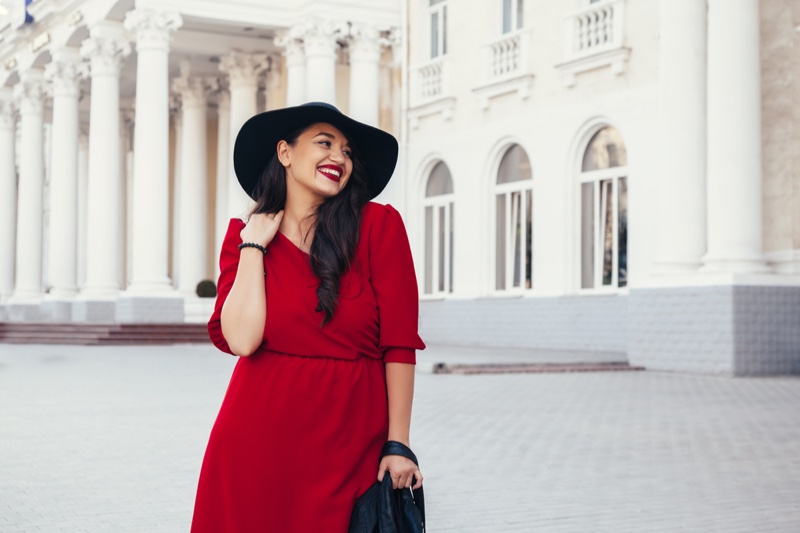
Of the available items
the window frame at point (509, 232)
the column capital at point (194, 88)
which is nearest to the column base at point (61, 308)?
the column capital at point (194, 88)

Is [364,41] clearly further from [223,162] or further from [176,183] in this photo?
[176,183]

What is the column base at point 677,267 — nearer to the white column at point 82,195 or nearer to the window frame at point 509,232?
the window frame at point 509,232

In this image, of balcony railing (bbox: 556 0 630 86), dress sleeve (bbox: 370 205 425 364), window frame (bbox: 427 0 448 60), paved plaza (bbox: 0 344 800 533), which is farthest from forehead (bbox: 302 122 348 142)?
window frame (bbox: 427 0 448 60)

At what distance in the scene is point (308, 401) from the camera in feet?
9.41

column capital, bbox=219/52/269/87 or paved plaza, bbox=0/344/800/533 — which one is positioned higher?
column capital, bbox=219/52/269/87

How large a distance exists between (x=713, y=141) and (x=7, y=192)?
2928 centimetres

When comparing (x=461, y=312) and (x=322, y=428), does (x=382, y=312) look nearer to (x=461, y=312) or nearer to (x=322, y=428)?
(x=322, y=428)

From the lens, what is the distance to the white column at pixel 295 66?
92.1ft

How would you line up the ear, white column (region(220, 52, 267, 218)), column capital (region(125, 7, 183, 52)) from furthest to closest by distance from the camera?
white column (region(220, 52, 267, 218)) < column capital (region(125, 7, 183, 52)) < the ear

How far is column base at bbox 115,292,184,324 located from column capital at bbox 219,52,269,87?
687cm

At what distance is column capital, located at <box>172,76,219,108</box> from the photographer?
110 ft

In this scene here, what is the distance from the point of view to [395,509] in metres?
2.86

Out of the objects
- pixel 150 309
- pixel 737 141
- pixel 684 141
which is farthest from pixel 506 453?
pixel 150 309

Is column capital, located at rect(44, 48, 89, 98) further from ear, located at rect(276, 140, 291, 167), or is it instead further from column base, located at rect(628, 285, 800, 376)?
ear, located at rect(276, 140, 291, 167)
